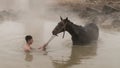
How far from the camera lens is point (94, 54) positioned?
508 inches

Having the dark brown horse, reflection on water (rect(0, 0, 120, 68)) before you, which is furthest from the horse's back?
reflection on water (rect(0, 0, 120, 68))

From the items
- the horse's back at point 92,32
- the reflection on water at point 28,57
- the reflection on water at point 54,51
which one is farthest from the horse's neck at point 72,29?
the reflection on water at point 28,57

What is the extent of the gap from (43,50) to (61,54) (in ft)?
2.84

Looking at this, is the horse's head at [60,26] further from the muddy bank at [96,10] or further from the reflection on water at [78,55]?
the muddy bank at [96,10]

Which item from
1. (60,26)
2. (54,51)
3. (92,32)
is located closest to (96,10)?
(92,32)

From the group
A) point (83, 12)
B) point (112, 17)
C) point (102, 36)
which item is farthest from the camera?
point (83, 12)

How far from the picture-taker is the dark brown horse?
13.3m

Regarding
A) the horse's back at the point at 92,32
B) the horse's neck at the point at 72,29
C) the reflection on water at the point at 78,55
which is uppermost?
the horse's neck at the point at 72,29

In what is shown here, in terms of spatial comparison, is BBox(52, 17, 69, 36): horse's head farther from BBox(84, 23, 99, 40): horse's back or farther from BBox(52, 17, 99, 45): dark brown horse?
BBox(84, 23, 99, 40): horse's back

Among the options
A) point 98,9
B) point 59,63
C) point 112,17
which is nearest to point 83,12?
point 98,9

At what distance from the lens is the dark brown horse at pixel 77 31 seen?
1334 cm

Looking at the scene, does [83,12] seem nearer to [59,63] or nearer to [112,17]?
[112,17]

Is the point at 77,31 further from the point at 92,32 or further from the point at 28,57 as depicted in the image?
the point at 28,57

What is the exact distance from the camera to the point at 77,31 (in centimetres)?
1402
